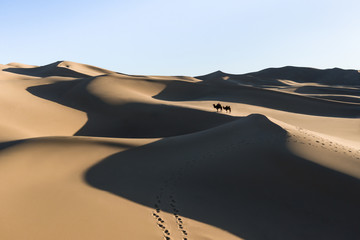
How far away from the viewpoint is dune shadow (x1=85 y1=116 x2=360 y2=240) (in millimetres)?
5863

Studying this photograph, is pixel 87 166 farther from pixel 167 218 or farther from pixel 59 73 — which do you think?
pixel 59 73

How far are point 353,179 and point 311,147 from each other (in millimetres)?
2069

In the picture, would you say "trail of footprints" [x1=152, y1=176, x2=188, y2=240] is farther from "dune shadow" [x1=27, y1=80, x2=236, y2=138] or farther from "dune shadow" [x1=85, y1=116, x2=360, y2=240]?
"dune shadow" [x1=27, y1=80, x2=236, y2=138]

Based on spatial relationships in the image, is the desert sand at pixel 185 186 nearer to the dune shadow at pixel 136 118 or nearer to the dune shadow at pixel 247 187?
the dune shadow at pixel 247 187

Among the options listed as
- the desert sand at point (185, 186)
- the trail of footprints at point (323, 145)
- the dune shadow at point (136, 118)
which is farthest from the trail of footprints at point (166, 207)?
the dune shadow at point (136, 118)

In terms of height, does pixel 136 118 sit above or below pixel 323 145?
below

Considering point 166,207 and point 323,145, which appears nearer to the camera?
point 166,207

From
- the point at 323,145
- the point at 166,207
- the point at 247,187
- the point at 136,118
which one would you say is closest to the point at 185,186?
the point at 166,207

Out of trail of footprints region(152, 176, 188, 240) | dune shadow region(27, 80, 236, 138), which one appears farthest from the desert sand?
dune shadow region(27, 80, 236, 138)

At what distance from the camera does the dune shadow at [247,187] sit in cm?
586

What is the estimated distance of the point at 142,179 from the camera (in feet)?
24.6

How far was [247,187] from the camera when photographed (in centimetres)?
723

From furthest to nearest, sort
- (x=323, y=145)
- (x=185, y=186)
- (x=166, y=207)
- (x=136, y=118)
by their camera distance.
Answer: (x=136, y=118)
(x=323, y=145)
(x=185, y=186)
(x=166, y=207)

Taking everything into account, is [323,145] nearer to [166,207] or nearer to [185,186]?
[185,186]
